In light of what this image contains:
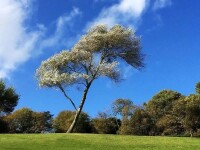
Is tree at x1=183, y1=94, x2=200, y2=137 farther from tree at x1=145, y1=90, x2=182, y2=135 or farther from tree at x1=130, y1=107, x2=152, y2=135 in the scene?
tree at x1=145, y1=90, x2=182, y2=135

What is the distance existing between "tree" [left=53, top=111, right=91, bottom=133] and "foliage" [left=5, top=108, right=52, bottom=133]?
3.92 meters

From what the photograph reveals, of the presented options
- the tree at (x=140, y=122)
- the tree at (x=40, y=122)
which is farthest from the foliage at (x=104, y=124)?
the tree at (x=40, y=122)

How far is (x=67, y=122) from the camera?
124000 millimetres

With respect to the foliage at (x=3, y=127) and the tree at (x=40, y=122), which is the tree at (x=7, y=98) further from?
the tree at (x=40, y=122)

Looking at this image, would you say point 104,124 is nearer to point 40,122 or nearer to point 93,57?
point 40,122

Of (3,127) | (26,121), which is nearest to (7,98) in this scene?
(3,127)

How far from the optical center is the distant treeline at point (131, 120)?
10657 cm

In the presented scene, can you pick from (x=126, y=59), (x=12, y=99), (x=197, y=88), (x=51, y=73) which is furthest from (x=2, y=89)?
(x=197, y=88)

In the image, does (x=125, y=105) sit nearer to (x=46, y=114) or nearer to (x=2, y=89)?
(x=46, y=114)

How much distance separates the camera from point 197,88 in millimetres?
114312

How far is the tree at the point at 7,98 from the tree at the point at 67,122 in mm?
32371

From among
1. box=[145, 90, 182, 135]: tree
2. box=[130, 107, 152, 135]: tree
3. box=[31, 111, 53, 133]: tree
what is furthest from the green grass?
box=[31, 111, 53, 133]: tree

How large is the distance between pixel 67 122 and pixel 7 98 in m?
38.3

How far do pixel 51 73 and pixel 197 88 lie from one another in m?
58.8
